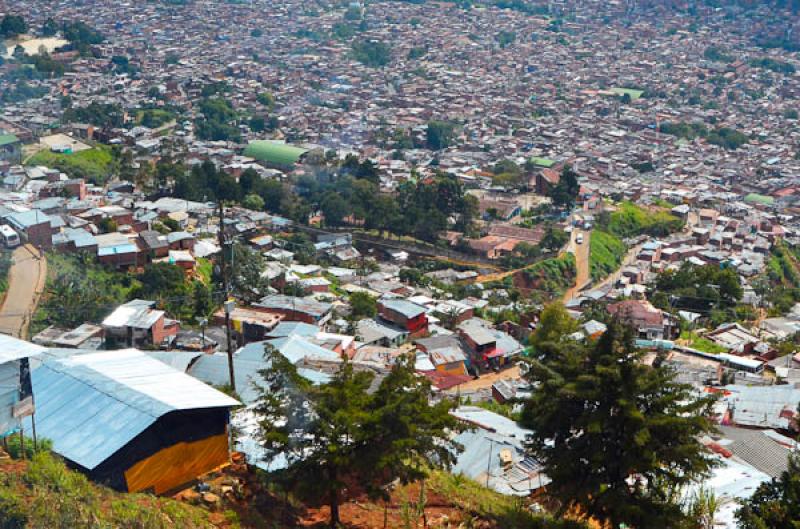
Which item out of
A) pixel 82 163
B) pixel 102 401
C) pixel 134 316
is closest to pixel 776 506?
pixel 102 401

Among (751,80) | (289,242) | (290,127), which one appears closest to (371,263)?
(289,242)

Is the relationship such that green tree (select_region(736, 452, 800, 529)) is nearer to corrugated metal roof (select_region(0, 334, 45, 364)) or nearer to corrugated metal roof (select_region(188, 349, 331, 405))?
corrugated metal roof (select_region(188, 349, 331, 405))

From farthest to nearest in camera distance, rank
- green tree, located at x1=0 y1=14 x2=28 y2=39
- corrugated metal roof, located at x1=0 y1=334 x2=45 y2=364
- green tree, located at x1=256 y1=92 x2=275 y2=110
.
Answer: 1. green tree, located at x1=0 y1=14 x2=28 y2=39
2. green tree, located at x1=256 y1=92 x2=275 y2=110
3. corrugated metal roof, located at x1=0 y1=334 x2=45 y2=364

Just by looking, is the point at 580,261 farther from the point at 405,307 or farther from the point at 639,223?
the point at 405,307

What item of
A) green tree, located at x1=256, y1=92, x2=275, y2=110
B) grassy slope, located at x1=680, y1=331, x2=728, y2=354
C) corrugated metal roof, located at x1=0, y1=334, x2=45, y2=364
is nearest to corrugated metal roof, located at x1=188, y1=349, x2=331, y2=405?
corrugated metal roof, located at x1=0, y1=334, x2=45, y2=364

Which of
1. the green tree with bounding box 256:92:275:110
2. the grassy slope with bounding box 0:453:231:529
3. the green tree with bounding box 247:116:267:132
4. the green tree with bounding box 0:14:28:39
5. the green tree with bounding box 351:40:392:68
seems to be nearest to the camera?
the grassy slope with bounding box 0:453:231:529
